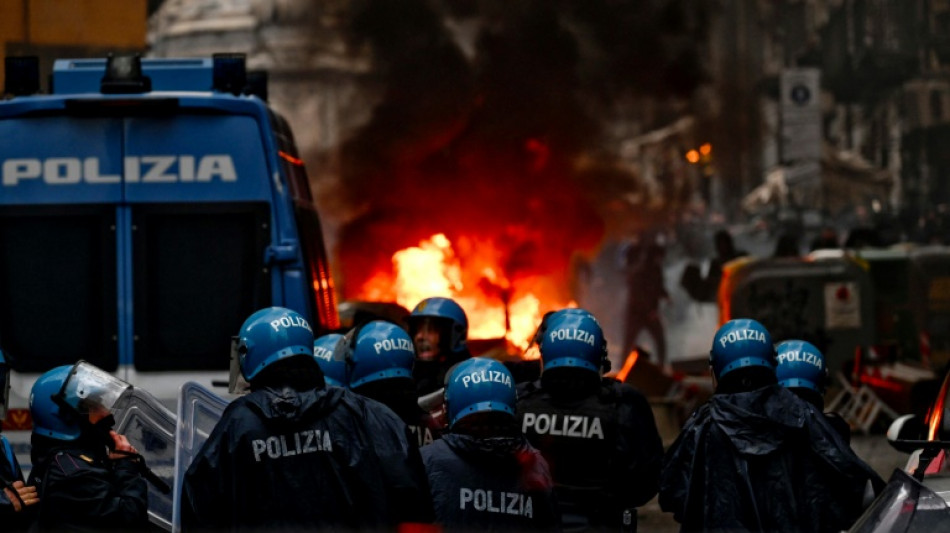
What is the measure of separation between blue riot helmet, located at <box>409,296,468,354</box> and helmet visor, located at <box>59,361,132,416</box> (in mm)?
2584

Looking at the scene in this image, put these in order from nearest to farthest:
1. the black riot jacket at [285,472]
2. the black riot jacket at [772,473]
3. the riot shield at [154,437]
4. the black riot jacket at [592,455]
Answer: the black riot jacket at [285,472] < the black riot jacket at [772,473] < the riot shield at [154,437] < the black riot jacket at [592,455]

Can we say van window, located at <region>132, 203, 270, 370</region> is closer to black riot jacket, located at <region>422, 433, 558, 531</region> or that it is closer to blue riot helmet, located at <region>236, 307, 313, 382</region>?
black riot jacket, located at <region>422, 433, 558, 531</region>

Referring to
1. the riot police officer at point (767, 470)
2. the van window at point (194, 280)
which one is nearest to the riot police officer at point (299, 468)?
the riot police officer at point (767, 470)

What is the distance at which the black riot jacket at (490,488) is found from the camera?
15.6 feet

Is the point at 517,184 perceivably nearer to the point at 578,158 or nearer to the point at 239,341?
the point at 578,158

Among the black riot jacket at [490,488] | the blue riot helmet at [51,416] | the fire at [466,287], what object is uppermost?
the blue riot helmet at [51,416]

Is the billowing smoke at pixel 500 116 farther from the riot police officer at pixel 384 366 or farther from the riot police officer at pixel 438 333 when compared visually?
the riot police officer at pixel 384 366

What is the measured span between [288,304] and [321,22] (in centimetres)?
1839

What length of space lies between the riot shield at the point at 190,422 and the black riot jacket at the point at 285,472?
1.00ft

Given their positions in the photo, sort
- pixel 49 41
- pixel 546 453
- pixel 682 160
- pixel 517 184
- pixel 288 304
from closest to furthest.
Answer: pixel 546 453, pixel 288 304, pixel 49 41, pixel 517 184, pixel 682 160

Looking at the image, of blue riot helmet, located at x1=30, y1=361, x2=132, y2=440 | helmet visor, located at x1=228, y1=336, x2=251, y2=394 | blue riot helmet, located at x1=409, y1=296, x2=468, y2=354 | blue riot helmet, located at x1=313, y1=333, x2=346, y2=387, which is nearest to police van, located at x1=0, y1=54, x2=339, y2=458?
blue riot helmet, located at x1=409, y1=296, x2=468, y2=354

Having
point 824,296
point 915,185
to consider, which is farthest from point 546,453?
point 915,185

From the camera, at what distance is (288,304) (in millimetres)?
7711

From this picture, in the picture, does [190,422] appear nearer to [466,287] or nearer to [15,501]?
[15,501]
